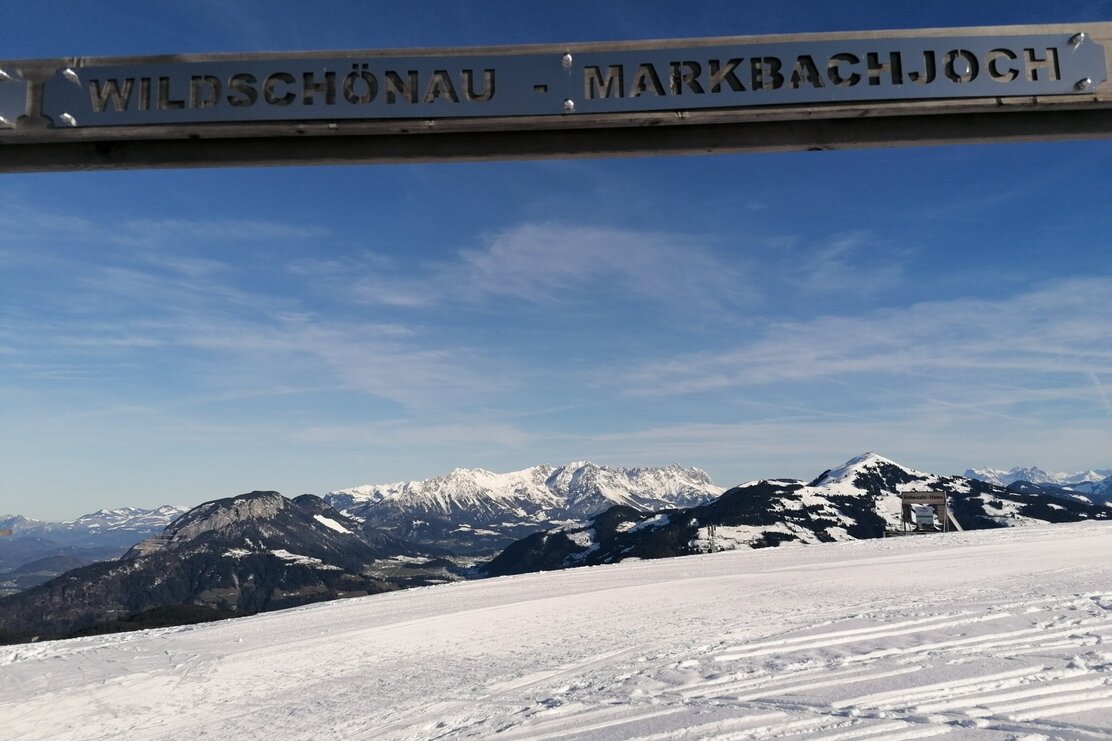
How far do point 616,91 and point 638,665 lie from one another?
779cm

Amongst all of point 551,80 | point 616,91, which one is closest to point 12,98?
point 551,80

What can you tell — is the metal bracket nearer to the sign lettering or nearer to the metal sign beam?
the metal sign beam

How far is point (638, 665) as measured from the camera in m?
9.92

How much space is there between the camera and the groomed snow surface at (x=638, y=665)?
6.86 meters

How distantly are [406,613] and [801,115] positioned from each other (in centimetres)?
1583

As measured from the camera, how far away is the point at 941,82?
15.2 ft

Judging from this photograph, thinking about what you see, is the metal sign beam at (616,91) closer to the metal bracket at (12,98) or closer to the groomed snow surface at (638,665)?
the metal bracket at (12,98)

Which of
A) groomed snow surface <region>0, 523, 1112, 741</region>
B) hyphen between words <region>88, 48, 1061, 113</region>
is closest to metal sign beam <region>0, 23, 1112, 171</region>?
hyphen between words <region>88, 48, 1061, 113</region>

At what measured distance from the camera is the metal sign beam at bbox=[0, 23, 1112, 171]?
A: 4652mm

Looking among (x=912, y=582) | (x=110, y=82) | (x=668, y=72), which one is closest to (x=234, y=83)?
(x=110, y=82)

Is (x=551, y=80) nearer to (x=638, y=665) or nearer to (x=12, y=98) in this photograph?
(x=12, y=98)

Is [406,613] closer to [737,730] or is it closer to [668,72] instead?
[737,730]

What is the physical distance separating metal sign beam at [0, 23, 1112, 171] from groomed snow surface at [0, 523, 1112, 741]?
4725mm

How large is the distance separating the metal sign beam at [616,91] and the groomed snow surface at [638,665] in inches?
186
